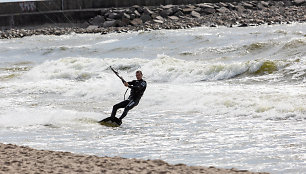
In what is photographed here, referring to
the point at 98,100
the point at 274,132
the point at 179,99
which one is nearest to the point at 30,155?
the point at 274,132

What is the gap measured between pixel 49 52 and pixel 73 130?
86.4ft

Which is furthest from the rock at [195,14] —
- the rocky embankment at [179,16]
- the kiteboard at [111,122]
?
the kiteboard at [111,122]

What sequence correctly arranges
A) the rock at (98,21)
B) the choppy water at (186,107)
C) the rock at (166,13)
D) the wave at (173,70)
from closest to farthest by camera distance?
the choppy water at (186,107), the wave at (173,70), the rock at (166,13), the rock at (98,21)

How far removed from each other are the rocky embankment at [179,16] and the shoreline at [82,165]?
33914 mm

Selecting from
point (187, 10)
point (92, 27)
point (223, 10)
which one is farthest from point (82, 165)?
point (92, 27)

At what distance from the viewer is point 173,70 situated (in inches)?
925

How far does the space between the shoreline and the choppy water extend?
0.63 m

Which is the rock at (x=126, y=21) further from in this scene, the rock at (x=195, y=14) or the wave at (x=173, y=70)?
the wave at (x=173, y=70)

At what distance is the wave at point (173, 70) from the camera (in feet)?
67.6

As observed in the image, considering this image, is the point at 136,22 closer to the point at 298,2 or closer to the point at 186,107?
the point at 298,2

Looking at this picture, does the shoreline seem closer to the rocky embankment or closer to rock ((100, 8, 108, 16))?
the rocky embankment

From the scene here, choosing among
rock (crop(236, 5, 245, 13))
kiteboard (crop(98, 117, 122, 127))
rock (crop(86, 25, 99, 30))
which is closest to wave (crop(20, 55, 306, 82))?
kiteboard (crop(98, 117, 122, 127))

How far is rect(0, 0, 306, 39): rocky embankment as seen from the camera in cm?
4441

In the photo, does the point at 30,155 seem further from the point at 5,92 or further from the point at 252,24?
the point at 252,24
